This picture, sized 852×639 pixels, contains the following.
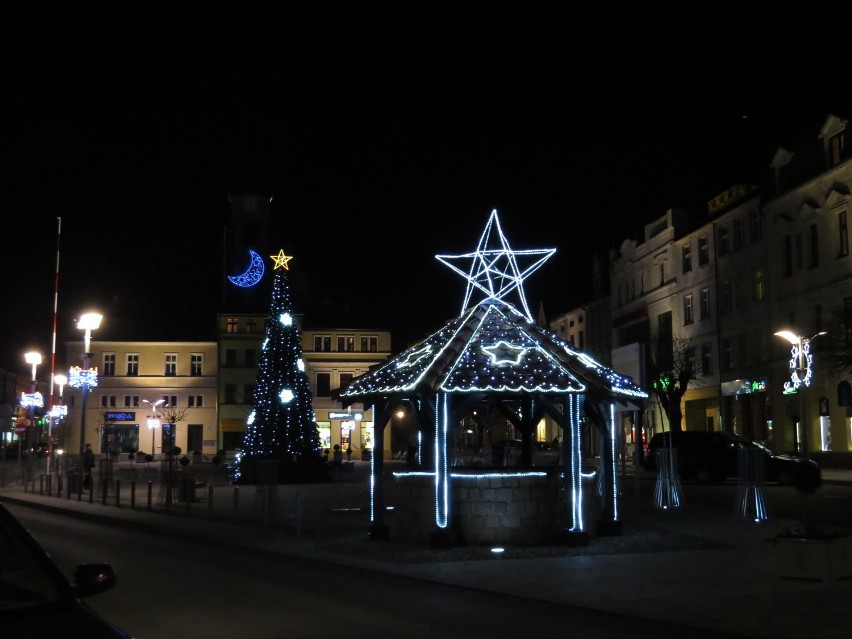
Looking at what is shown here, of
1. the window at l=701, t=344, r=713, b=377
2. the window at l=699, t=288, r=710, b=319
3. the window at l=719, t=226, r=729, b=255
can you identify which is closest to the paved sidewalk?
the window at l=719, t=226, r=729, b=255

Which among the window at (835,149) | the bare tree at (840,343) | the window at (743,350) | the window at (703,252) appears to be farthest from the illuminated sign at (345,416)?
the window at (835,149)

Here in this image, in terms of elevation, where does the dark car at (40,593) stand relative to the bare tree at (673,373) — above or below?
below

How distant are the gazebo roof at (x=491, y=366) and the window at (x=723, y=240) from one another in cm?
3677

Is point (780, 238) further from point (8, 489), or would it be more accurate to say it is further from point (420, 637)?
point (420, 637)

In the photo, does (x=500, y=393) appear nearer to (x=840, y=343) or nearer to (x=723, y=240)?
(x=840, y=343)

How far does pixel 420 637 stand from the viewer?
9406 millimetres

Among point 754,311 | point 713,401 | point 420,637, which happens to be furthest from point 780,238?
point 420,637

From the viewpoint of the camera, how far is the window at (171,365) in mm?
79494

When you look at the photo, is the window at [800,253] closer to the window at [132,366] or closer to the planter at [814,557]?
the planter at [814,557]

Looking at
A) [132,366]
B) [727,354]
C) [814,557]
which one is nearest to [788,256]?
[727,354]

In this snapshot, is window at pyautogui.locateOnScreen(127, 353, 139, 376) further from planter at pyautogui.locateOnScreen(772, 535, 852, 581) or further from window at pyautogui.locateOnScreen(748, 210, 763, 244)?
planter at pyautogui.locateOnScreen(772, 535, 852, 581)

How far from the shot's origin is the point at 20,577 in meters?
4.82

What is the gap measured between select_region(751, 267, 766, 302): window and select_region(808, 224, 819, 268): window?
4.45 meters

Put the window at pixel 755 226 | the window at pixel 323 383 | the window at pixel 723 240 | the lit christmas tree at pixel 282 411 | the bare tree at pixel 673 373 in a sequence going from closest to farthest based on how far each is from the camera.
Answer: the lit christmas tree at pixel 282 411 → the window at pixel 755 226 → the bare tree at pixel 673 373 → the window at pixel 723 240 → the window at pixel 323 383
